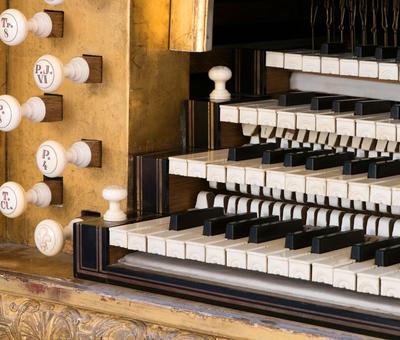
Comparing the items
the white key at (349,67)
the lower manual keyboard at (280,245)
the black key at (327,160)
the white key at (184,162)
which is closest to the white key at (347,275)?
the lower manual keyboard at (280,245)

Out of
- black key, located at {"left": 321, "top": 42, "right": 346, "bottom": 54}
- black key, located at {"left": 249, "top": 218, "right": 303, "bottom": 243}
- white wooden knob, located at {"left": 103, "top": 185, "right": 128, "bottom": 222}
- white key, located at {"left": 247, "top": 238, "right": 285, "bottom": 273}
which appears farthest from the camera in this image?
black key, located at {"left": 321, "top": 42, "right": 346, "bottom": 54}

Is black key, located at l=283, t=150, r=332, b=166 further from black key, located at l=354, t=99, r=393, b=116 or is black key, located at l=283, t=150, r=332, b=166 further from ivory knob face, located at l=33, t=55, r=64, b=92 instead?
ivory knob face, located at l=33, t=55, r=64, b=92

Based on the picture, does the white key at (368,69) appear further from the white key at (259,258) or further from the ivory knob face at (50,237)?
the ivory knob face at (50,237)

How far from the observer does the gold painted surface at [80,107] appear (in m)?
3.80

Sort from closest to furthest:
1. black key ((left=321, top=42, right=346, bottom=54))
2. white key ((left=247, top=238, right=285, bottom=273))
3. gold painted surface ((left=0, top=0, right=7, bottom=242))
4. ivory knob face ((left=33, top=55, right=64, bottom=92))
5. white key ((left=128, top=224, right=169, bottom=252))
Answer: white key ((left=247, top=238, right=285, bottom=273)) → white key ((left=128, top=224, right=169, bottom=252)) → ivory knob face ((left=33, top=55, right=64, bottom=92)) → black key ((left=321, top=42, right=346, bottom=54)) → gold painted surface ((left=0, top=0, right=7, bottom=242))

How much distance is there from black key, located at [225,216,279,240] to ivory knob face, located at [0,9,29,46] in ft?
2.76

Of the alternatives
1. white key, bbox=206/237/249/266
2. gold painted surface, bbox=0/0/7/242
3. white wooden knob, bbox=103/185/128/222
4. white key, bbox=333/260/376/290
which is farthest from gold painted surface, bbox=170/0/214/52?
white key, bbox=333/260/376/290

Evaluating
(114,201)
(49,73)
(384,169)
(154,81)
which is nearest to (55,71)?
(49,73)

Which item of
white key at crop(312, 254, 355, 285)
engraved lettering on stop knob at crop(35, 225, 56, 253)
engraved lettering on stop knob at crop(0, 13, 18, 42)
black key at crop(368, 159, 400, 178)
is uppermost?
engraved lettering on stop knob at crop(0, 13, 18, 42)

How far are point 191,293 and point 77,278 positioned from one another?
0.40 metres

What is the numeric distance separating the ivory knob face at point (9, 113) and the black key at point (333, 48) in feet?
3.00

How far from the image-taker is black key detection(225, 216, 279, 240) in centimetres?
346

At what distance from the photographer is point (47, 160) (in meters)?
3.78

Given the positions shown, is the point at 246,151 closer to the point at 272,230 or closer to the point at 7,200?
the point at 272,230
